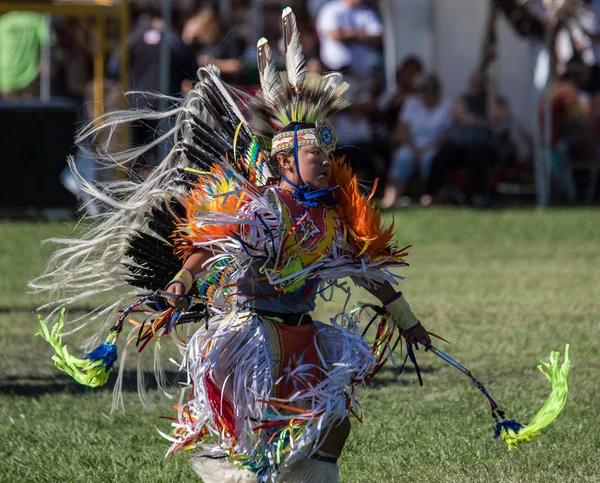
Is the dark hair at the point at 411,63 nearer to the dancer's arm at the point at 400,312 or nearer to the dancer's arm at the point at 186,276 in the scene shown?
the dancer's arm at the point at 400,312

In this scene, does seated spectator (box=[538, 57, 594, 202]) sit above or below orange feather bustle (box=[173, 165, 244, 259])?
below

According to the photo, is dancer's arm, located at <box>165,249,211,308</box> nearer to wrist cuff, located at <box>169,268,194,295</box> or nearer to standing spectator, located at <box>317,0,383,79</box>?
wrist cuff, located at <box>169,268,194,295</box>

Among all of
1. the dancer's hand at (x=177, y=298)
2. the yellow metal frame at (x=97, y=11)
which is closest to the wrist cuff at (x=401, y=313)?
the dancer's hand at (x=177, y=298)

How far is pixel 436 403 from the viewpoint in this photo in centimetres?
550

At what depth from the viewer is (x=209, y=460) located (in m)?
4.02

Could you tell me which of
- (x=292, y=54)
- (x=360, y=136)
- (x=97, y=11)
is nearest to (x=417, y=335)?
(x=292, y=54)

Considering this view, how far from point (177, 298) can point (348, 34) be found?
1157 centimetres

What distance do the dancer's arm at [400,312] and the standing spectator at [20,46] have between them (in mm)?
11048

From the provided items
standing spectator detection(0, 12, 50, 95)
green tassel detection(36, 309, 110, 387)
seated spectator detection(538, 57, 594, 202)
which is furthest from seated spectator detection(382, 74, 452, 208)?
green tassel detection(36, 309, 110, 387)

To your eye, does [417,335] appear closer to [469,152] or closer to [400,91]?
[469,152]

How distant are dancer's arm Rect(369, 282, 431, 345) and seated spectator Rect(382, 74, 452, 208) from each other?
1028 cm

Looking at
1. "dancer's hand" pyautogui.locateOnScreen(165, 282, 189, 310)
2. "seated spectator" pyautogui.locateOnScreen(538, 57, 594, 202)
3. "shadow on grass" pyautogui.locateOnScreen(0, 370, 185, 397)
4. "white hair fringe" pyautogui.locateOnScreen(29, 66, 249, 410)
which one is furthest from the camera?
"seated spectator" pyautogui.locateOnScreen(538, 57, 594, 202)

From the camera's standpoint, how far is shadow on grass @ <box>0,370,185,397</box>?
5.86 meters

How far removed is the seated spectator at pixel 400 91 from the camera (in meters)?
14.7
